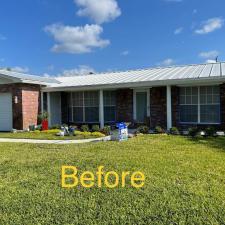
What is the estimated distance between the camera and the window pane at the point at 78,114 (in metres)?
17.8

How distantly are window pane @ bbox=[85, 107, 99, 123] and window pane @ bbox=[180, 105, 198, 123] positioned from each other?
544 centimetres

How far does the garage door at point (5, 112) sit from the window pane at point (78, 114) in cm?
406

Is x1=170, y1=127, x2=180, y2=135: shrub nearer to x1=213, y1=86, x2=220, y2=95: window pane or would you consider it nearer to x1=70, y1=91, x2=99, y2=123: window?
x1=213, y1=86, x2=220, y2=95: window pane

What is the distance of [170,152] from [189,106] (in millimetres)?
6703

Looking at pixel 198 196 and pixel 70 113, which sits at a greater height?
pixel 70 113

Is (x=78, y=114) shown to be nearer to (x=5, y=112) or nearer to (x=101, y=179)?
(x=5, y=112)

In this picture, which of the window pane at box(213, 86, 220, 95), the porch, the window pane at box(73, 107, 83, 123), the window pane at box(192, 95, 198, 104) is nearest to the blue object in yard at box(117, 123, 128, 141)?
the porch

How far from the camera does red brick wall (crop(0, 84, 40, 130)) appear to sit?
15.8 metres

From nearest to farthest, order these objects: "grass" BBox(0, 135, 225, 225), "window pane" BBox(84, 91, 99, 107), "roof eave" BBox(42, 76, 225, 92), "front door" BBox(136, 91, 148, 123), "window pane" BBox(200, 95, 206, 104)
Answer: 1. "grass" BBox(0, 135, 225, 225)
2. "roof eave" BBox(42, 76, 225, 92)
3. "window pane" BBox(200, 95, 206, 104)
4. "front door" BBox(136, 91, 148, 123)
5. "window pane" BBox(84, 91, 99, 107)

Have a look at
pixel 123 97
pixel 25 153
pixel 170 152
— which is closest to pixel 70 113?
pixel 123 97

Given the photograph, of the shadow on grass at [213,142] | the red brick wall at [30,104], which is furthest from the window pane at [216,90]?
the red brick wall at [30,104]

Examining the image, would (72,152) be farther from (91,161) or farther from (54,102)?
(54,102)

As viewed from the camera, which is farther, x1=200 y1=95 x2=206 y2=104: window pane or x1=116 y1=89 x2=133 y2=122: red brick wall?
x1=116 y1=89 x2=133 y2=122: red brick wall

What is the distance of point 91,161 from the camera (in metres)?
7.22
